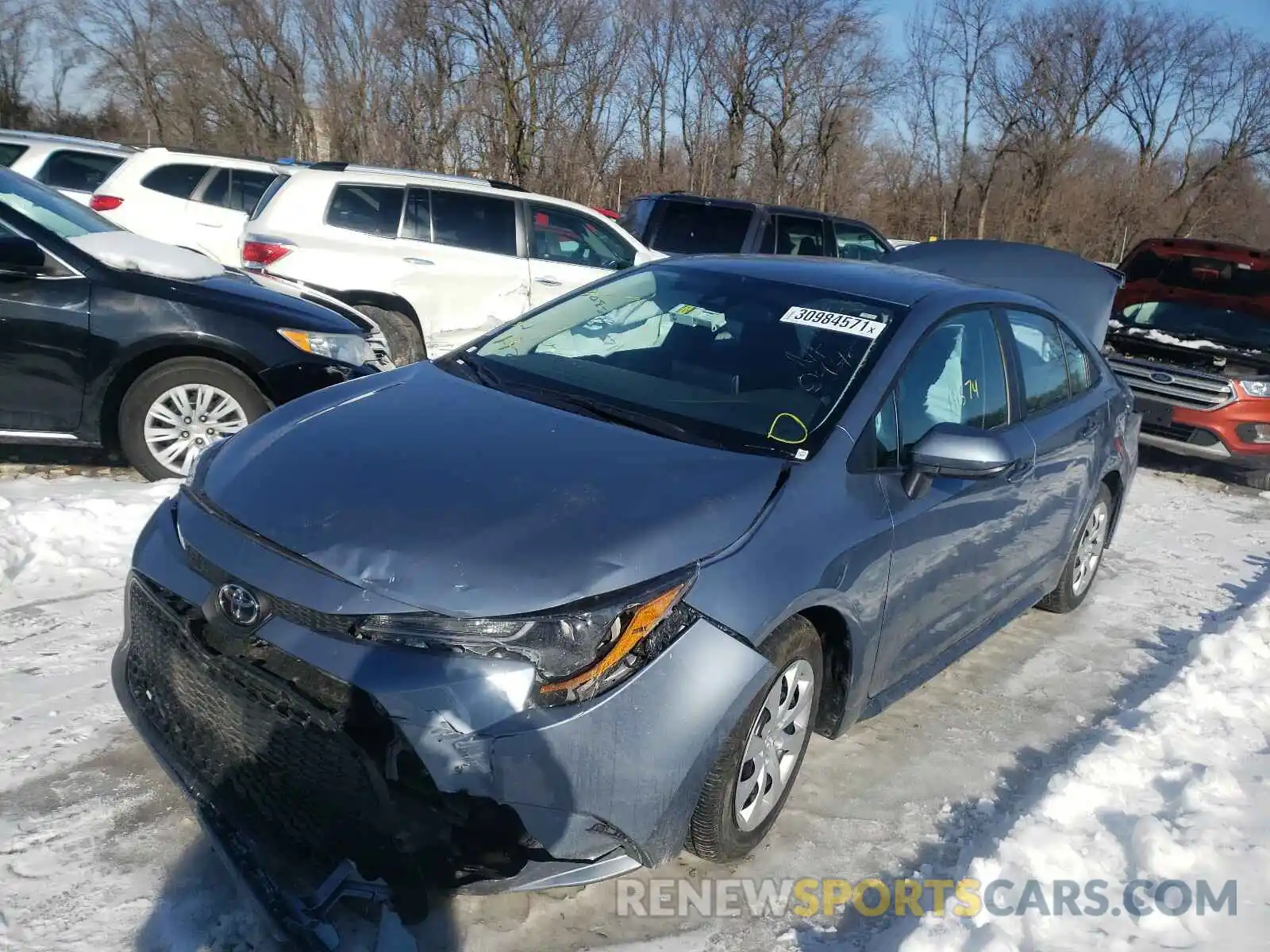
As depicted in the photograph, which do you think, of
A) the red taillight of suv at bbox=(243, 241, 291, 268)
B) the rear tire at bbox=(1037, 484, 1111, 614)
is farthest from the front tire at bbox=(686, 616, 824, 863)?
the red taillight of suv at bbox=(243, 241, 291, 268)

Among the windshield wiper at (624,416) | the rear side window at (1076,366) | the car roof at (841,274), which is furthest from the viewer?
the rear side window at (1076,366)

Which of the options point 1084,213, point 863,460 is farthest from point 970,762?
point 1084,213

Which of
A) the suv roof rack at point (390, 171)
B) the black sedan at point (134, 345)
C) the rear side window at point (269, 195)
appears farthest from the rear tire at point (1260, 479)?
the rear side window at point (269, 195)

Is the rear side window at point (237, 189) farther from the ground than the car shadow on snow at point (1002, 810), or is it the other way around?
the rear side window at point (237, 189)

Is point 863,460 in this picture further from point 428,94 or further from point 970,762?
point 428,94

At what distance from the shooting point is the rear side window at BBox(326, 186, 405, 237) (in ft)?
28.5

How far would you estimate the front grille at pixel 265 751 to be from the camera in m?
2.39

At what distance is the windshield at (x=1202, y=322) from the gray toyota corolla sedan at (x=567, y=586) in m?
6.46

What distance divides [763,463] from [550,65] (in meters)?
24.3

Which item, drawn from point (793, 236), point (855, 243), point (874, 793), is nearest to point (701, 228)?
point (793, 236)

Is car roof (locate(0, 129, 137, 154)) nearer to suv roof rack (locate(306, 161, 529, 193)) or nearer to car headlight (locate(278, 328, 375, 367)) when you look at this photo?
suv roof rack (locate(306, 161, 529, 193))

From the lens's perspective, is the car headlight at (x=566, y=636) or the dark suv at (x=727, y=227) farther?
the dark suv at (x=727, y=227)

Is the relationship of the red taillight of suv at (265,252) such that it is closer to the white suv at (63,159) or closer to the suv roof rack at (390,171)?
the suv roof rack at (390,171)

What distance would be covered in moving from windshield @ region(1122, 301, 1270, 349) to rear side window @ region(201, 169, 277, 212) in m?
8.40
